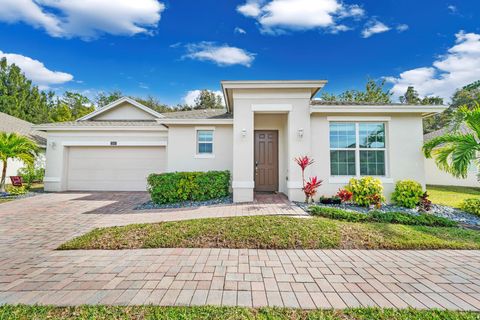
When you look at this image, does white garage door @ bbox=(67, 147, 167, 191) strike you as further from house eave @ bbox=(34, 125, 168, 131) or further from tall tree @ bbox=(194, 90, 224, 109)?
tall tree @ bbox=(194, 90, 224, 109)

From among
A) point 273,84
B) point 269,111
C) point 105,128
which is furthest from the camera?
point 105,128

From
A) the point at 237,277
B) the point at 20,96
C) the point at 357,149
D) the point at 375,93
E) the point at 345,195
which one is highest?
the point at 375,93

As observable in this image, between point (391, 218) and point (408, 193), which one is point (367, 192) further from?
point (391, 218)

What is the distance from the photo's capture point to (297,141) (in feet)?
27.3

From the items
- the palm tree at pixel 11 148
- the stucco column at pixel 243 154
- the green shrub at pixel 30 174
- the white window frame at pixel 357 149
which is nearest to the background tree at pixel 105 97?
the green shrub at pixel 30 174

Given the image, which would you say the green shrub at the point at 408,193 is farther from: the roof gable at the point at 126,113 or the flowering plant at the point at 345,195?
the roof gable at the point at 126,113

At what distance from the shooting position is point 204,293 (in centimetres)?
274

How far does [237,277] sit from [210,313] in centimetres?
88

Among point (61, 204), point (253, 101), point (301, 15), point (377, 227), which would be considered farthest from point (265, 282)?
point (301, 15)

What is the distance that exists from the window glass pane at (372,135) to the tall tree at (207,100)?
2601 centimetres

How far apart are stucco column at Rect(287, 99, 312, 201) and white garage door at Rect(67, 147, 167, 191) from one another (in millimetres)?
7424

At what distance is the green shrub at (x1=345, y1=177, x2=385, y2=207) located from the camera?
25.3 feet

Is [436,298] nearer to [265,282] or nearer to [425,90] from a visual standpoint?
[265,282]

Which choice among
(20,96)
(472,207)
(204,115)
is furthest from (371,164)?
(20,96)
